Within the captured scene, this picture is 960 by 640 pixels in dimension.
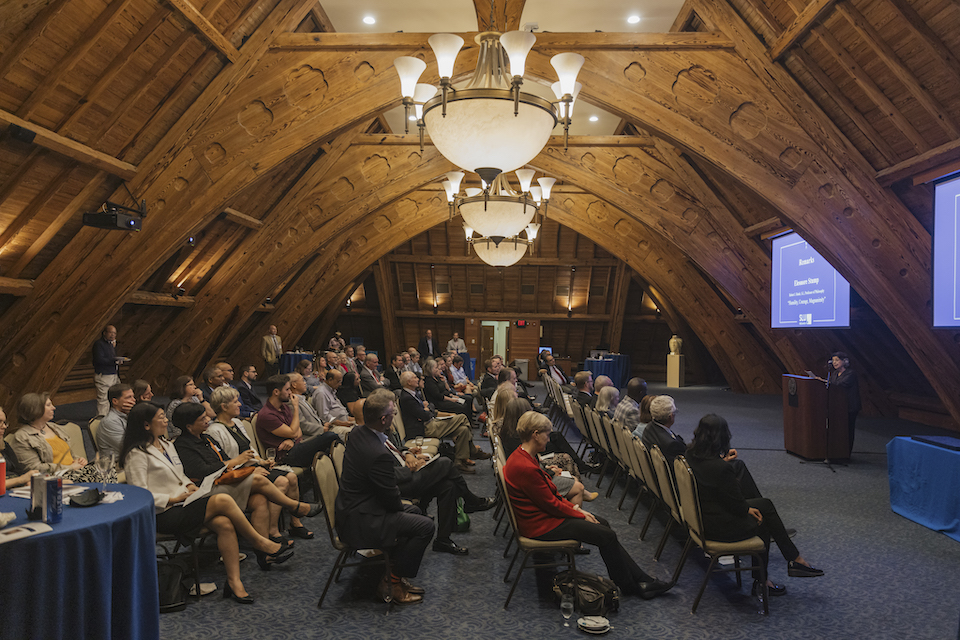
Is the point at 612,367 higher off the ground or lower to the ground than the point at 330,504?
higher

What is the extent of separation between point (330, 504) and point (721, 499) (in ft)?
7.21

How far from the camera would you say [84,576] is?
2418 millimetres

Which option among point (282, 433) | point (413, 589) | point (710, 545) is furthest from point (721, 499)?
point (282, 433)

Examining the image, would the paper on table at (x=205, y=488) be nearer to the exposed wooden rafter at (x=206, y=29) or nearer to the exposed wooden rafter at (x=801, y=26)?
the exposed wooden rafter at (x=206, y=29)

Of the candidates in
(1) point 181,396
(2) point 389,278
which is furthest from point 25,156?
(2) point 389,278

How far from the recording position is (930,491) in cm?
503

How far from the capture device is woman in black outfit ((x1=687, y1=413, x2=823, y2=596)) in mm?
3525

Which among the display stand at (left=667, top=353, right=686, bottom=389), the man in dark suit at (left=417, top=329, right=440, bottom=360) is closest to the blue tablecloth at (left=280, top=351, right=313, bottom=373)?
the man in dark suit at (left=417, top=329, right=440, bottom=360)

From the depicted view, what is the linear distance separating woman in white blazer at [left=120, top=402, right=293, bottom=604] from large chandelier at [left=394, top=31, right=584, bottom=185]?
2424mm

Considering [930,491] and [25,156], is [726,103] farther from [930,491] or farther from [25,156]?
[25,156]

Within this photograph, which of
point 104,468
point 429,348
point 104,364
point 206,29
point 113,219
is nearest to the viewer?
point 104,468

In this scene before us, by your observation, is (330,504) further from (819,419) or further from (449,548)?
(819,419)

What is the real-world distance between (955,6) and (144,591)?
261 inches

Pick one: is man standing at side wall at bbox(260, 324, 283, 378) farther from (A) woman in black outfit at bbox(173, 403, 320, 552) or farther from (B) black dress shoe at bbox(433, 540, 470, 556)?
(B) black dress shoe at bbox(433, 540, 470, 556)
